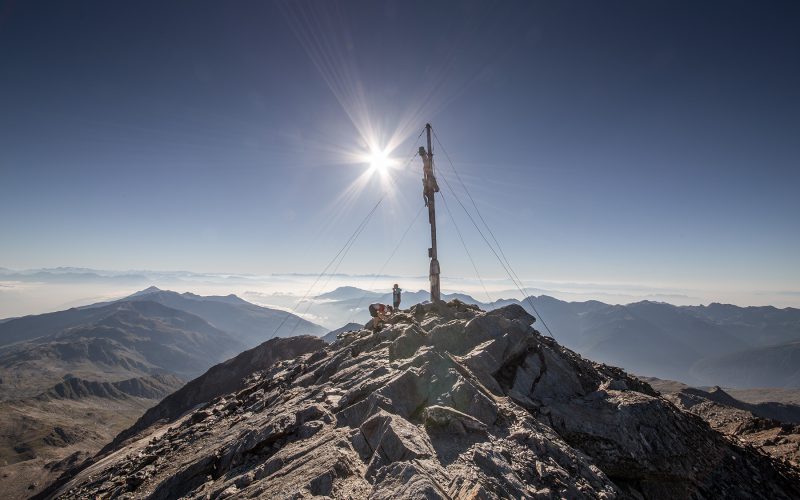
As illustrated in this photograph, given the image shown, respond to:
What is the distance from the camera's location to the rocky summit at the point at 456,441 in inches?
390

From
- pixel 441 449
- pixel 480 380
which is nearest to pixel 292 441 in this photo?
pixel 441 449

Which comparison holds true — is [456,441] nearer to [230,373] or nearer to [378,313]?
[378,313]

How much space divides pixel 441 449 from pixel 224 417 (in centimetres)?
1628

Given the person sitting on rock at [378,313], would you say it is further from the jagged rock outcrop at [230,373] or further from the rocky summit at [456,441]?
the jagged rock outcrop at [230,373]

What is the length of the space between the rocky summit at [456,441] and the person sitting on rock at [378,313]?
4695 millimetres

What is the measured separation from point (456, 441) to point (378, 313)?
18552mm

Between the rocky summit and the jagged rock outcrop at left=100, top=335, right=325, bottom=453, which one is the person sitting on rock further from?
the jagged rock outcrop at left=100, top=335, right=325, bottom=453

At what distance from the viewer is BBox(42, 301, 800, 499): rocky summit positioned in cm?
991

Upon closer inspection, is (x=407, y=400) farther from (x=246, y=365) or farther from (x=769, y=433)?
(x=246, y=365)

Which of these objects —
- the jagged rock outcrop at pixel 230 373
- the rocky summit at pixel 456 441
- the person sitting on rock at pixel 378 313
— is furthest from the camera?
the jagged rock outcrop at pixel 230 373

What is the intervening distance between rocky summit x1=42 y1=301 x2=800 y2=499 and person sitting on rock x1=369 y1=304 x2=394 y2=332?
185 inches

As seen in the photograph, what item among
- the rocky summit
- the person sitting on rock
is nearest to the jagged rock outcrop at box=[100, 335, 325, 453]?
the person sitting on rock

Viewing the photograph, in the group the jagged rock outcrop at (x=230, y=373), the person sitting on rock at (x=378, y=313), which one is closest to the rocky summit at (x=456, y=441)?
the person sitting on rock at (x=378, y=313)

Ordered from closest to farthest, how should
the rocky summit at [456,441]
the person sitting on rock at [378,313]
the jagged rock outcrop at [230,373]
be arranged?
1. the rocky summit at [456,441]
2. the person sitting on rock at [378,313]
3. the jagged rock outcrop at [230,373]
